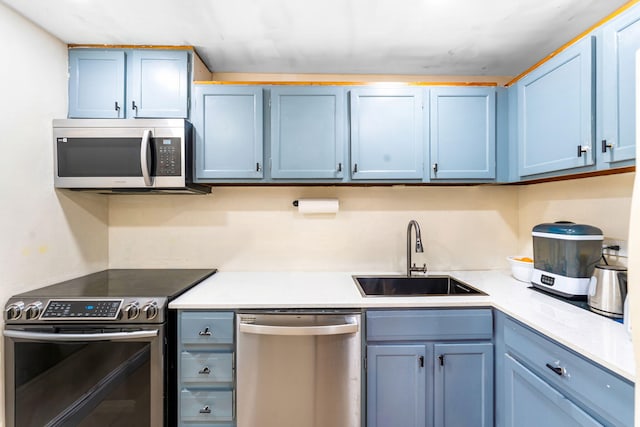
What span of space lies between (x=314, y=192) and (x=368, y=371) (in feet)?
3.99

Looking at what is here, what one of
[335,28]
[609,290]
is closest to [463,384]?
[609,290]

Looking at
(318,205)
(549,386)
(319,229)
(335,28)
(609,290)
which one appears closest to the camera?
(549,386)

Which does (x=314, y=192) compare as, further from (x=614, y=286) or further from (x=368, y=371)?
(x=614, y=286)

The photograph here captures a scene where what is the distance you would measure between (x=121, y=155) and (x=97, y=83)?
19.5 inches

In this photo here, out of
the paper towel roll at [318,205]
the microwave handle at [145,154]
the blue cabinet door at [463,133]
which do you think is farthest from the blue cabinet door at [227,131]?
the blue cabinet door at [463,133]

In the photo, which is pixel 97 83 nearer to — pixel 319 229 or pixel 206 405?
pixel 319 229

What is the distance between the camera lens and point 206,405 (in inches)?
60.2

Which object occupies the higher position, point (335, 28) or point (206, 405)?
point (335, 28)

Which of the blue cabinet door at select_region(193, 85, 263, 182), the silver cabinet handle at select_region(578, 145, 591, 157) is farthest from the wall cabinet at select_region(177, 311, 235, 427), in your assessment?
the silver cabinet handle at select_region(578, 145, 591, 157)

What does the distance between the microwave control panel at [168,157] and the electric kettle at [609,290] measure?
7.06 ft

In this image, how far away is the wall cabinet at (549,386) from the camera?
0.93 metres

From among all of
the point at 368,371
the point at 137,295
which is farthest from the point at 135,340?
the point at 368,371

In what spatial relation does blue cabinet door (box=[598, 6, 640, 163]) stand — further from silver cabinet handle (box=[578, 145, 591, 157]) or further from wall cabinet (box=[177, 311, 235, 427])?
wall cabinet (box=[177, 311, 235, 427])

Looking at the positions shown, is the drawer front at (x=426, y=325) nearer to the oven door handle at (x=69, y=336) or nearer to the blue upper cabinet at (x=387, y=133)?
the blue upper cabinet at (x=387, y=133)
